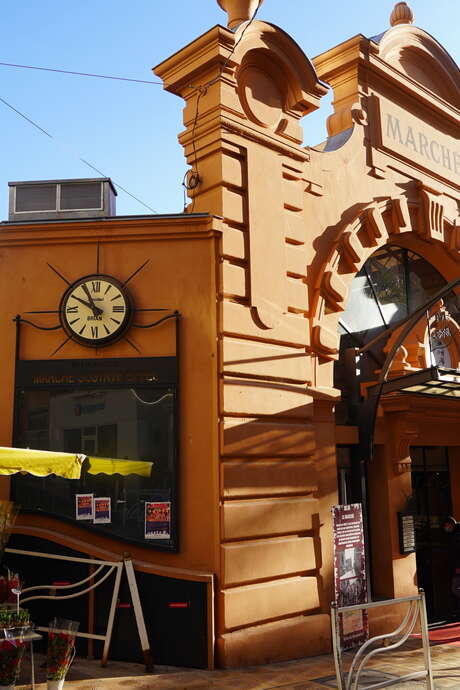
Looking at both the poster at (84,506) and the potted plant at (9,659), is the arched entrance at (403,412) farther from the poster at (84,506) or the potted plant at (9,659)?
the potted plant at (9,659)

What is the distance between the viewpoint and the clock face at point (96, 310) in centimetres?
912

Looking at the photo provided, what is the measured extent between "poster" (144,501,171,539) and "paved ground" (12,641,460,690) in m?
1.52

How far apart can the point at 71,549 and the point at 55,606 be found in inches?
31.3

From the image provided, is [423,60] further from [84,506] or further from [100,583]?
[100,583]

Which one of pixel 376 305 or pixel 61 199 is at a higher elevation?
pixel 61 199

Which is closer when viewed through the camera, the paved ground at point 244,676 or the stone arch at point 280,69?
the paved ground at point 244,676

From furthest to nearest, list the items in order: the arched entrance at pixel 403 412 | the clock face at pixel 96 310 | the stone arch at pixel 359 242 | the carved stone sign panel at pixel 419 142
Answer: the carved stone sign panel at pixel 419 142 < the arched entrance at pixel 403 412 < the stone arch at pixel 359 242 < the clock face at pixel 96 310

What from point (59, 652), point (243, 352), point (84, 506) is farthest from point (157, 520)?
point (243, 352)

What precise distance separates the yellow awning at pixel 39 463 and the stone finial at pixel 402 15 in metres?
11.6

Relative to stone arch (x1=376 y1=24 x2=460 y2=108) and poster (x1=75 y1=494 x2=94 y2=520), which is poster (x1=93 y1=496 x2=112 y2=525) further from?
stone arch (x1=376 y1=24 x2=460 y2=108)

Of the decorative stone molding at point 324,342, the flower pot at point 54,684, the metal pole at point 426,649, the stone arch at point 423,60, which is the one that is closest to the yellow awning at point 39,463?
the flower pot at point 54,684

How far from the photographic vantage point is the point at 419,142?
13602mm

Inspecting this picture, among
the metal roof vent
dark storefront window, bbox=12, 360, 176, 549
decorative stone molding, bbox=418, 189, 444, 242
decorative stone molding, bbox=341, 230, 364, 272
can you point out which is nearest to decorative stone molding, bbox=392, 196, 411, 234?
decorative stone molding, bbox=418, 189, 444, 242

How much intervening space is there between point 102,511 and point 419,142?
9490 millimetres
